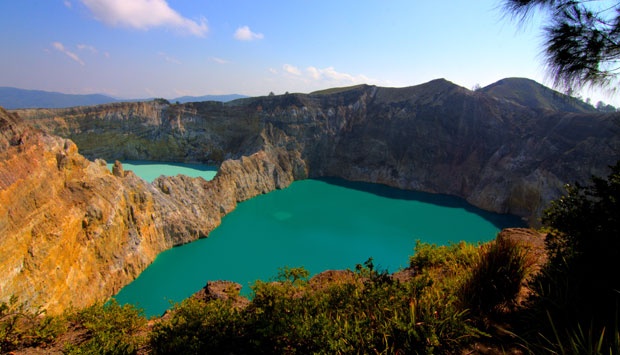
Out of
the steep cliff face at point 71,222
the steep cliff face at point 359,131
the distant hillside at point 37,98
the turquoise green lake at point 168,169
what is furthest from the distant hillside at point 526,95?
the distant hillside at point 37,98

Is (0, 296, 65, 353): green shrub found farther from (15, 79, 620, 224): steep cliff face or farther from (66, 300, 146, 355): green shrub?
(15, 79, 620, 224): steep cliff face

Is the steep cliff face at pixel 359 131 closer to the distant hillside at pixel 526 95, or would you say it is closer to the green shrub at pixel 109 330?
the distant hillside at pixel 526 95

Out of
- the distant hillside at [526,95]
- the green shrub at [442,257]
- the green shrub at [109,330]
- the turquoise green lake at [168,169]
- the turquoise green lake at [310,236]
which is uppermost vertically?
the distant hillside at [526,95]

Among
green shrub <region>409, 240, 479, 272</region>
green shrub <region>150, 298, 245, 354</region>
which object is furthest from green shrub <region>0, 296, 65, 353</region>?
green shrub <region>409, 240, 479, 272</region>

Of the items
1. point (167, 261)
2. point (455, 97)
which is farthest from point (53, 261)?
point (455, 97)

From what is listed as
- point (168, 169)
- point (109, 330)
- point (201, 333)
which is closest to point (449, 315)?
point (201, 333)

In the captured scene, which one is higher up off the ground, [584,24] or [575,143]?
[584,24]

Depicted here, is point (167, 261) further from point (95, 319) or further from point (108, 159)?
point (108, 159)
